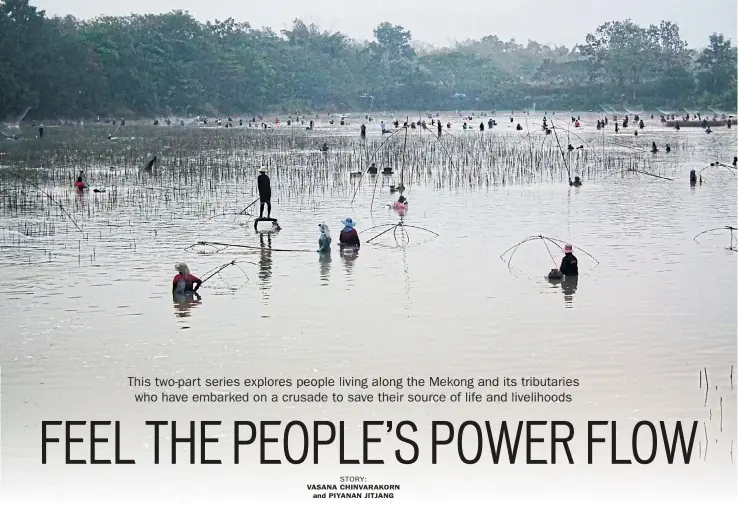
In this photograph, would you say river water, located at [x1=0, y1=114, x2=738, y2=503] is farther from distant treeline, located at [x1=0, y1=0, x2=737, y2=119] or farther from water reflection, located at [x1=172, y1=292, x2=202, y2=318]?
distant treeline, located at [x1=0, y1=0, x2=737, y2=119]

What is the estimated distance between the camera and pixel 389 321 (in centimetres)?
1342

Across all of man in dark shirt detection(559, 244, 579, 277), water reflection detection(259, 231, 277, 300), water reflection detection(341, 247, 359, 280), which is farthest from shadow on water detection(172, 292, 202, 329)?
man in dark shirt detection(559, 244, 579, 277)

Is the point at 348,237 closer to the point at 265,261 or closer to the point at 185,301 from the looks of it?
the point at 265,261

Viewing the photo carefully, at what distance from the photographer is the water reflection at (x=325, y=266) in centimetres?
1612

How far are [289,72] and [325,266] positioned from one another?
107 meters

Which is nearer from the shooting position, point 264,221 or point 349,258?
point 349,258

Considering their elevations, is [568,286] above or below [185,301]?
above

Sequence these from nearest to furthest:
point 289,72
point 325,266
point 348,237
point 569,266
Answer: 1. point 569,266
2. point 325,266
3. point 348,237
4. point 289,72

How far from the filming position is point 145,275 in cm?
1669

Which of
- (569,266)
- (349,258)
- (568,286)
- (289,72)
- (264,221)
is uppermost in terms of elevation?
(289,72)

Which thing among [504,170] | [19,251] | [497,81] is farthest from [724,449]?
[497,81]

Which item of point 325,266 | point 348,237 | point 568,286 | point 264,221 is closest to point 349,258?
point 348,237

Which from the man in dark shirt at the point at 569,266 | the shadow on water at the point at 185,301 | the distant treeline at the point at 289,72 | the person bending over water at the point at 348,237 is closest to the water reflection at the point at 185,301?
the shadow on water at the point at 185,301

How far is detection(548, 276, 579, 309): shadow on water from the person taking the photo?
47.4ft
